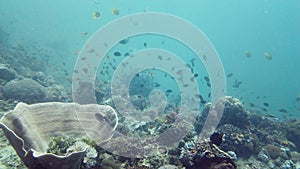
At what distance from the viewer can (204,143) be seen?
5.87 meters

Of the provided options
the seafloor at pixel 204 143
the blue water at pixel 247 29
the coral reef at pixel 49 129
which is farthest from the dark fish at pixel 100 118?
the blue water at pixel 247 29

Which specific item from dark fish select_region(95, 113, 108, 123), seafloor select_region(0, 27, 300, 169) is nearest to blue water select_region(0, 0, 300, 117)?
seafloor select_region(0, 27, 300, 169)

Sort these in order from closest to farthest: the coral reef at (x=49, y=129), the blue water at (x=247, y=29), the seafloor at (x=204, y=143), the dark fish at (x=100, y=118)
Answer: the coral reef at (x=49, y=129) → the seafloor at (x=204, y=143) → the dark fish at (x=100, y=118) → the blue water at (x=247, y=29)

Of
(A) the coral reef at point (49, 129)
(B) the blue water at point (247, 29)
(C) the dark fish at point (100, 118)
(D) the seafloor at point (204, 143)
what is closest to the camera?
(A) the coral reef at point (49, 129)

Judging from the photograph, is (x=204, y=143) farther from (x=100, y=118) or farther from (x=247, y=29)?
(x=247, y=29)

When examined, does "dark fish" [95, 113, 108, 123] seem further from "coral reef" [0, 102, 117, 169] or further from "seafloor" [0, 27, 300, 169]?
"seafloor" [0, 27, 300, 169]

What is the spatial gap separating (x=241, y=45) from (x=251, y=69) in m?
29.6

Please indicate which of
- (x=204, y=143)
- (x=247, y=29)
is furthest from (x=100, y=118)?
(x=247, y=29)

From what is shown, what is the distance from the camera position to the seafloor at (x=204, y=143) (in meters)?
5.42

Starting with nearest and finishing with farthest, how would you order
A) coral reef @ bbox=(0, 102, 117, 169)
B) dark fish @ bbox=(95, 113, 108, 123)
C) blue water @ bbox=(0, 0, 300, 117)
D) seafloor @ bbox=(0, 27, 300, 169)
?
coral reef @ bbox=(0, 102, 117, 169), seafloor @ bbox=(0, 27, 300, 169), dark fish @ bbox=(95, 113, 108, 123), blue water @ bbox=(0, 0, 300, 117)

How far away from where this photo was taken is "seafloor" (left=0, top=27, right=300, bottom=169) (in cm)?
542

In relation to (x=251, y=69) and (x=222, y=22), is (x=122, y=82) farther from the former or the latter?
(x=222, y=22)

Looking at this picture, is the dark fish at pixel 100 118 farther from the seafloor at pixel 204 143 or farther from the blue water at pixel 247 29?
the blue water at pixel 247 29

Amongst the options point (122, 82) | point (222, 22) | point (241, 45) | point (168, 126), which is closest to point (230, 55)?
point (241, 45)
